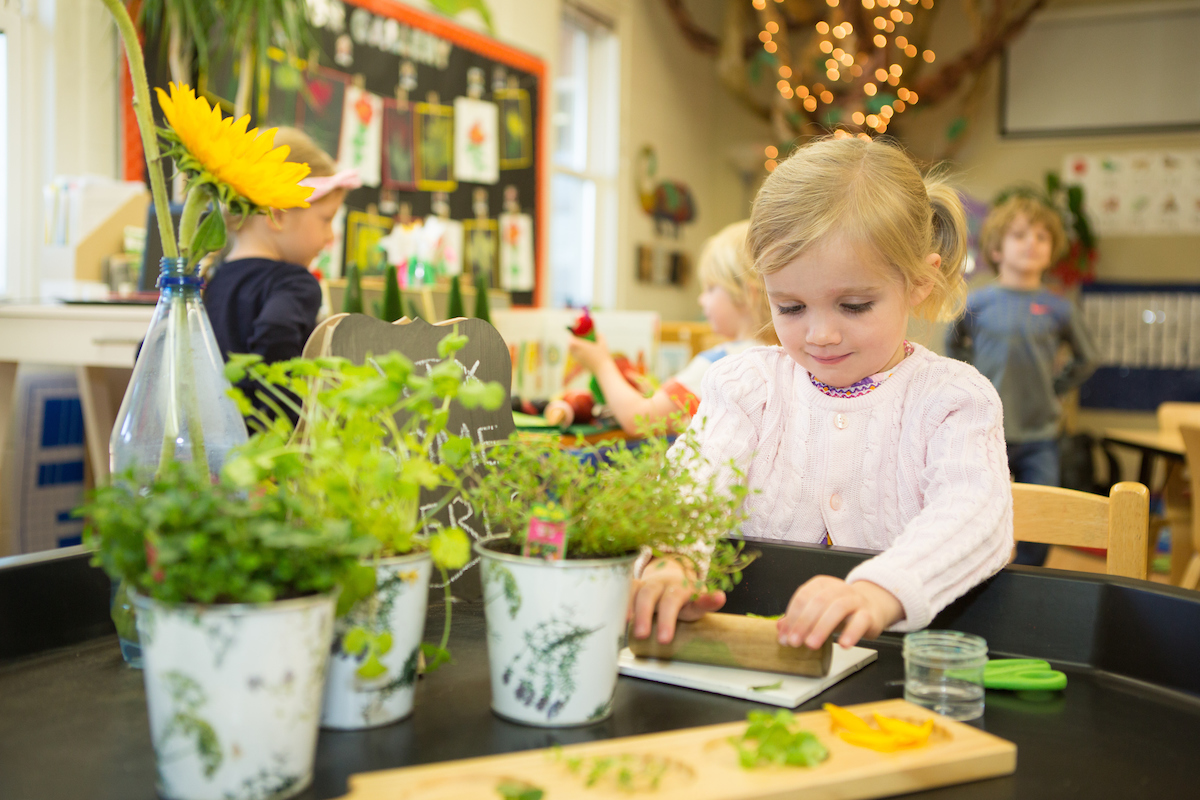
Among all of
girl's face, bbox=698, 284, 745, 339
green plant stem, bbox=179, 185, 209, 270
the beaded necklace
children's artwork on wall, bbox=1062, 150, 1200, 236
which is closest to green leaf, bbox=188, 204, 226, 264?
green plant stem, bbox=179, 185, 209, 270

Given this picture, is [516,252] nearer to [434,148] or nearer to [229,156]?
[434,148]

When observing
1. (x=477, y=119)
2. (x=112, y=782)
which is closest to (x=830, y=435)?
(x=112, y=782)

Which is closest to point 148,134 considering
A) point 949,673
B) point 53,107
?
point 949,673

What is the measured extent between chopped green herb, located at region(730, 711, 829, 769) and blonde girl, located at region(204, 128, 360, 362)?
1321 mm

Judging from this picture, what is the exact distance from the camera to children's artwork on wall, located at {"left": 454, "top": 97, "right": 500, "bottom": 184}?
429 cm

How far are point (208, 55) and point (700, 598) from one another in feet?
9.34

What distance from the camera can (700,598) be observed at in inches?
25.9

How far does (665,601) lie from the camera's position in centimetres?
66

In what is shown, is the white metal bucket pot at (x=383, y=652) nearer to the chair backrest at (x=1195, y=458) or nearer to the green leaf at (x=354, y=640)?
the green leaf at (x=354, y=640)

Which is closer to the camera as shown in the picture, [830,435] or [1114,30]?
[830,435]

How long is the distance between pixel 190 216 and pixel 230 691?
0.34 meters

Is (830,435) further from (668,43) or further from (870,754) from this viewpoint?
(668,43)

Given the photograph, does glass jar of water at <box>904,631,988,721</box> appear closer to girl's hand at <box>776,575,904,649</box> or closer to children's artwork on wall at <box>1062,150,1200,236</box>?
girl's hand at <box>776,575,904,649</box>

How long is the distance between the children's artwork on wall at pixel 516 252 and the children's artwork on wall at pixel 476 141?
0.73ft
